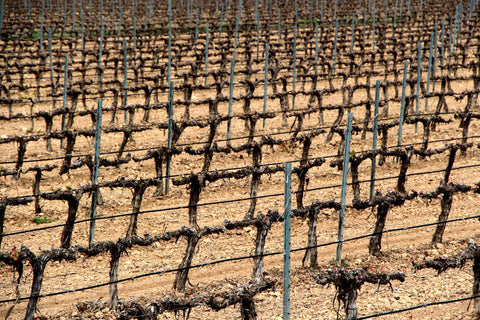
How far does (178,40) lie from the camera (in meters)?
27.3

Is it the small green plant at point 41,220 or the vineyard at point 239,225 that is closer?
the vineyard at point 239,225

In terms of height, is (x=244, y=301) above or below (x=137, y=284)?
above

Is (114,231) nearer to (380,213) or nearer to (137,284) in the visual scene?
(137,284)

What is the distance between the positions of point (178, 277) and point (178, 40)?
2040cm

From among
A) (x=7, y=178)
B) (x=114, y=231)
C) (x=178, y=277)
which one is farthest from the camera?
(x=7, y=178)

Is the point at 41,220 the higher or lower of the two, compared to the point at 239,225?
lower

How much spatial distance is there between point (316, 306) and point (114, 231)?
157 inches

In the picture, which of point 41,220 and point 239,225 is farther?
point 41,220

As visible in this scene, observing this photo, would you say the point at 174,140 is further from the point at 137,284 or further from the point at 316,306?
the point at 316,306

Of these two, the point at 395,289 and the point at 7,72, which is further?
the point at 7,72

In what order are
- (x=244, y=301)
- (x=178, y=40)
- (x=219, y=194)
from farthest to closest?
(x=178, y=40)
(x=219, y=194)
(x=244, y=301)

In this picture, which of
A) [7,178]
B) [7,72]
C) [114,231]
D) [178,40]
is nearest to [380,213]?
[114,231]

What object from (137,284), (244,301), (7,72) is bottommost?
(137,284)

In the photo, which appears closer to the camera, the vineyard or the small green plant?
the vineyard
